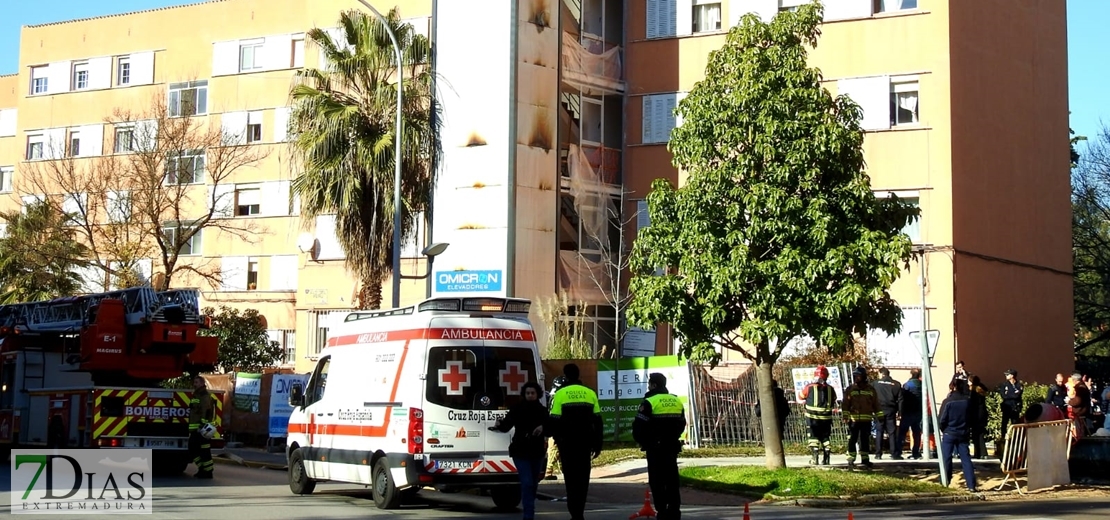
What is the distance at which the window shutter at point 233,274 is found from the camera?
43.8m

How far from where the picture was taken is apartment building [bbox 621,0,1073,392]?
3119 cm

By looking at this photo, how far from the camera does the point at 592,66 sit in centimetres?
3444

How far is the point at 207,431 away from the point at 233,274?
23874 millimetres

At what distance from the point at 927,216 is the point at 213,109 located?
2484 cm

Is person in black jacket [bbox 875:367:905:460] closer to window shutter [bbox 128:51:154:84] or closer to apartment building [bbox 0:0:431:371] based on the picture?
apartment building [bbox 0:0:431:371]

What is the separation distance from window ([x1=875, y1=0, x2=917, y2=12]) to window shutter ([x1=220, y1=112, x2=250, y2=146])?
2170 cm

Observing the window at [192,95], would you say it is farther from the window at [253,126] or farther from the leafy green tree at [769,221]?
the leafy green tree at [769,221]

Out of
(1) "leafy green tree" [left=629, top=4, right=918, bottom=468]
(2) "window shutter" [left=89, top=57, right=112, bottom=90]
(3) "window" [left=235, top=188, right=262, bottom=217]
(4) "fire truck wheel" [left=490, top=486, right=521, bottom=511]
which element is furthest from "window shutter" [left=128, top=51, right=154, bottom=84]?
(4) "fire truck wheel" [left=490, top=486, right=521, bottom=511]

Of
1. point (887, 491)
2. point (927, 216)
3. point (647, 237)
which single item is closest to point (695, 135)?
point (647, 237)

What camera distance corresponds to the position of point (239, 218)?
44.0 meters

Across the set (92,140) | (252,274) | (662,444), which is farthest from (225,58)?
(662,444)

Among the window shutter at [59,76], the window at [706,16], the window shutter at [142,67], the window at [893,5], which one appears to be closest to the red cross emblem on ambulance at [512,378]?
the window at [893,5]

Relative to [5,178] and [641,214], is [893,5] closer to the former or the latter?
[641,214]

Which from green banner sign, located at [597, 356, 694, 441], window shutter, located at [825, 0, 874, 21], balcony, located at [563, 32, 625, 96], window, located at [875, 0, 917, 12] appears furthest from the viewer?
balcony, located at [563, 32, 625, 96]
